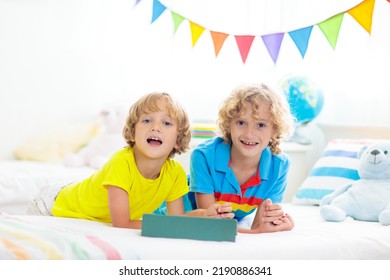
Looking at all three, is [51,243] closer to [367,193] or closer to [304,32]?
[367,193]

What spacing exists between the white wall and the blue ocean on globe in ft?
0.82

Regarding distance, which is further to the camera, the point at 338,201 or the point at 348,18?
the point at 348,18

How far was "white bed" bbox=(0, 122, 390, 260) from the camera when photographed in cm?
145

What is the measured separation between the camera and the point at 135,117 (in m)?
1.94

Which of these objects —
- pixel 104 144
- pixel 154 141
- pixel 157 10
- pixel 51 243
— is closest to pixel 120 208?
pixel 154 141

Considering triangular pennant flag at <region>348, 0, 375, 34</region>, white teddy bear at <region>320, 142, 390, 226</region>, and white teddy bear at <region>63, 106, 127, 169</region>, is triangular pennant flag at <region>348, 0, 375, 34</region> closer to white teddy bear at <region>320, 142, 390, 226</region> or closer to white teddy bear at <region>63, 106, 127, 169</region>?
white teddy bear at <region>320, 142, 390, 226</region>

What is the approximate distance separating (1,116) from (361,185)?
2.16m

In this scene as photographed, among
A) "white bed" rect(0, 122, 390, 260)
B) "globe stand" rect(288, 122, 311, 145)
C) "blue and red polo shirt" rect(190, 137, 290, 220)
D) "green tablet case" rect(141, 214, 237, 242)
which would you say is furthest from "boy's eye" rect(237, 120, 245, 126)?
"globe stand" rect(288, 122, 311, 145)

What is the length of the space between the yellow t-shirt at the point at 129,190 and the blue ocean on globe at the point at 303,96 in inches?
51.1

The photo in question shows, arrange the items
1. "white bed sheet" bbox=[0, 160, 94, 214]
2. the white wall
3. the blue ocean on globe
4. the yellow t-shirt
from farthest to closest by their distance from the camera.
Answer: the white wall
the blue ocean on globe
"white bed sheet" bbox=[0, 160, 94, 214]
the yellow t-shirt

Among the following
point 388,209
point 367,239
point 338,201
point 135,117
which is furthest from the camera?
point 338,201

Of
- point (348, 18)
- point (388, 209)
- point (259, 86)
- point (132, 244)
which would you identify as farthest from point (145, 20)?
point (132, 244)

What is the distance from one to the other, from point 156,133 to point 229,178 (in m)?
0.29

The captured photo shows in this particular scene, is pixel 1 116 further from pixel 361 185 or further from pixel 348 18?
pixel 361 185
